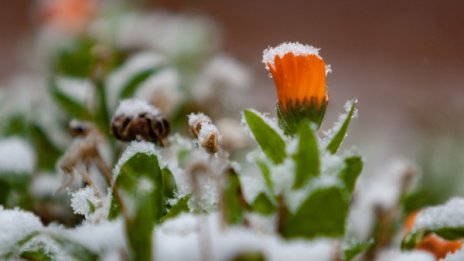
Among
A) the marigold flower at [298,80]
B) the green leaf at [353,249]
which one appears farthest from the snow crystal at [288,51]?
the green leaf at [353,249]

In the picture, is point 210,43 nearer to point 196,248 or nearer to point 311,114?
point 311,114

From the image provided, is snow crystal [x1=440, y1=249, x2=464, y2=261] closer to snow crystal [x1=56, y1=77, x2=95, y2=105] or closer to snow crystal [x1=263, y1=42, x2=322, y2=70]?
snow crystal [x1=263, y1=42, x2=322, y2=70]

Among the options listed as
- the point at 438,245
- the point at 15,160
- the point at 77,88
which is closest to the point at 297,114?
the point at 438,245

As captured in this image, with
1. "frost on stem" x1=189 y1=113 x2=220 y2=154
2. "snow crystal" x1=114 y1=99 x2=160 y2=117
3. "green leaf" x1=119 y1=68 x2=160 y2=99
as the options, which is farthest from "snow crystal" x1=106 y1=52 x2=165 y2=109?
"frost on stem" x1=189 y1=113 x2=220 y2=154

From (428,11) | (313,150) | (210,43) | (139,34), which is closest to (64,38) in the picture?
(139,34)

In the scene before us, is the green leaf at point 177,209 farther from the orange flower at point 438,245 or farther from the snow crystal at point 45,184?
the snow crystal at point 45,184

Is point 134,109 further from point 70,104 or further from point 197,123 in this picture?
point 70,104
